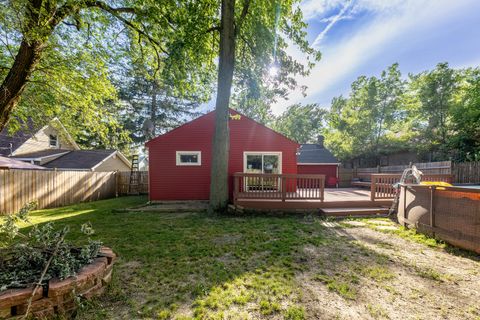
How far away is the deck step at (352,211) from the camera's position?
646 centimetres

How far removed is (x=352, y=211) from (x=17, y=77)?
923 centimetres

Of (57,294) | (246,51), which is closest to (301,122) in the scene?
(246,51)

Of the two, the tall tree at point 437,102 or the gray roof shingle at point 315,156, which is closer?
the tall tree at point 437,102

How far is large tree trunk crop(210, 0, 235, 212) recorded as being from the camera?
6879 mm

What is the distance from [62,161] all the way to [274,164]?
15.0 metres

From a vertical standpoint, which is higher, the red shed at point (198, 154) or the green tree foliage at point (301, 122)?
the green tree foliage at point (301, 122)

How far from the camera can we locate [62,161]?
14.3m

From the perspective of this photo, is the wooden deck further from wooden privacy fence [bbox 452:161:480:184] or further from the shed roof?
the shed roof

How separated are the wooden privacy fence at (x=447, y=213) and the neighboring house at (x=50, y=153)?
1635 cm

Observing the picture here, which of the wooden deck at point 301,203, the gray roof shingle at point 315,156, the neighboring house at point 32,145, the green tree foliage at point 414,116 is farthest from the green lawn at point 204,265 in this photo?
the neighboring house at point 32,145

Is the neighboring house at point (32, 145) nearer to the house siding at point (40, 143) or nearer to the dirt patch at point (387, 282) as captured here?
the house siding at point (40, 143)

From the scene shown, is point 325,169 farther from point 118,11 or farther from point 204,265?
point 118,11

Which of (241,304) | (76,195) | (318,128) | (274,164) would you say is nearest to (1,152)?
(76,195)

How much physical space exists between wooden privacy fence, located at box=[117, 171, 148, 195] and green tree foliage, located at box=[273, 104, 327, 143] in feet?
79.1
